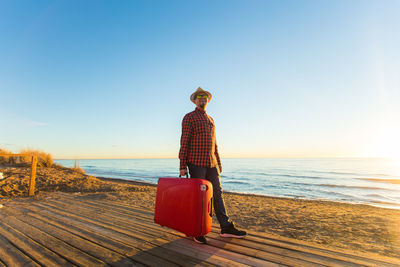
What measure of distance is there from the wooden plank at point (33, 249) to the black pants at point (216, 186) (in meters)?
1.61

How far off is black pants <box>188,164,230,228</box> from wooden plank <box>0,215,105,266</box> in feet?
4.63

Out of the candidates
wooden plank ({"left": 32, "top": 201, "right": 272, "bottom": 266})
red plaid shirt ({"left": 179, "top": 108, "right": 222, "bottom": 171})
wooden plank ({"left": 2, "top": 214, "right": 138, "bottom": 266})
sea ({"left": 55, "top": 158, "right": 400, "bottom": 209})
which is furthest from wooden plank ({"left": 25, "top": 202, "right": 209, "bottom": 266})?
sea ({"left": 55, "top": 158, "right": 400, "bottom": 209})

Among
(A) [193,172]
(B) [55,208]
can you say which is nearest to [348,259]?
(A) [193,172]

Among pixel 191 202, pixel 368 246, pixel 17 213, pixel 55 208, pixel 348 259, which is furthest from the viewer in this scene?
pixel 55 208

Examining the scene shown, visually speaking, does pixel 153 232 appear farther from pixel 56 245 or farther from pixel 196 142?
pixel 196 142

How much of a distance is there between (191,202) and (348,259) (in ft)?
5.83

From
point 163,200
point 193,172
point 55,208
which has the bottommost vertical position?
point 55,208

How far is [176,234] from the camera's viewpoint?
280 centimetres

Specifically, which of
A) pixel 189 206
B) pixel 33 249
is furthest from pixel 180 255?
pixel 33 249

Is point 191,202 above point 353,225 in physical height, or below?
above

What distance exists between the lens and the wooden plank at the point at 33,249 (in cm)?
192

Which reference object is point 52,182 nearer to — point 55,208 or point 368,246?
point 55,208

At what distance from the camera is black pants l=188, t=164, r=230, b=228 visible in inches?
106

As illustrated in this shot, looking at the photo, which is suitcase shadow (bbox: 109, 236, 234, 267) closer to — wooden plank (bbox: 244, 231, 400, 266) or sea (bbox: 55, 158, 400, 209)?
wooden plank (bbox: 244, 231, 400, 266)
